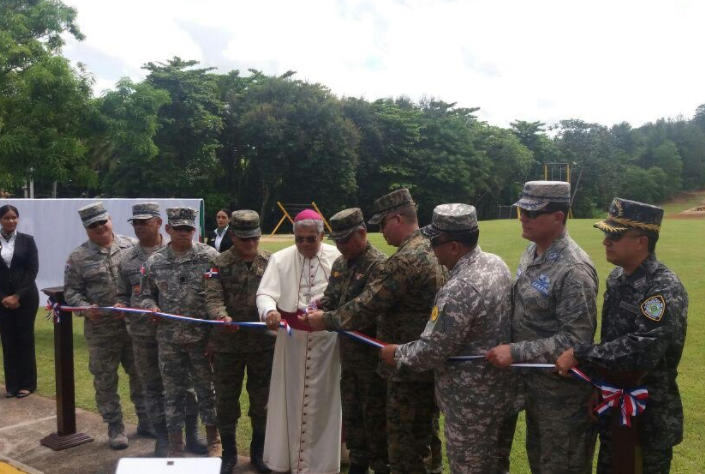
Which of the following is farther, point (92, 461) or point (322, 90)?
point (322, 90)

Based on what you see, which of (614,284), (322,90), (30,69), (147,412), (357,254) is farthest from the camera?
(322,90)

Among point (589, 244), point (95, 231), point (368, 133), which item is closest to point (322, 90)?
point (368, 133)

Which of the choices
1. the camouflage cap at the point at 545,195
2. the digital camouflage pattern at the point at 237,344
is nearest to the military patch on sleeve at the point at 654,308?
the camouflage cap at the point at 545,195

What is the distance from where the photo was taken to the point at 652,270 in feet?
9.60

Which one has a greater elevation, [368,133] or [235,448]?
[368,133]

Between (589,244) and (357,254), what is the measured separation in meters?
17.8

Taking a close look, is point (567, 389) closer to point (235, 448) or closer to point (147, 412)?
point (235, 448)

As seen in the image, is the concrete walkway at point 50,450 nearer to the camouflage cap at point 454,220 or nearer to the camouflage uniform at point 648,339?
the camouflage cap at point 454,220

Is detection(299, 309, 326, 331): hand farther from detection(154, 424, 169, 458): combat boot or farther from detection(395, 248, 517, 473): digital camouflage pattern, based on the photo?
detection(154, 424, 169, 458): combat boot

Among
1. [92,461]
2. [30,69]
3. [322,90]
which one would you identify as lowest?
[92,461]

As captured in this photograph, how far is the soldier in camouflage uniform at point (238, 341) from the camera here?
14.8 ft

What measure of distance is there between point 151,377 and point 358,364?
1850 mm

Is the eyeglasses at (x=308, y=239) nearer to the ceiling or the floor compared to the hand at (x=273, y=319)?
nearer to the ceiling

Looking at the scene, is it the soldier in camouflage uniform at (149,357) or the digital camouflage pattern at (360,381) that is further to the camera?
the soldier in camouflage uniform at (149,357)
